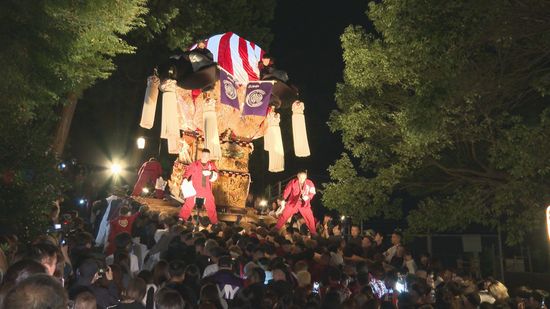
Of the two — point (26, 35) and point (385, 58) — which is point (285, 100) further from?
point (26, 35)

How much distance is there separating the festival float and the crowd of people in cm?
443

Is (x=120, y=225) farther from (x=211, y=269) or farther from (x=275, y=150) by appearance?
(x=275, y=150)

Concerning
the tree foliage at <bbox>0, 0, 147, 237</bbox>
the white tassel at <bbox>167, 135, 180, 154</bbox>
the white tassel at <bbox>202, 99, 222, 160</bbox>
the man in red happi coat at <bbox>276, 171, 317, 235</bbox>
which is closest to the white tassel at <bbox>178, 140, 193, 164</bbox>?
the white tassel at <bbox>167, 135, 180, 154</bbox>

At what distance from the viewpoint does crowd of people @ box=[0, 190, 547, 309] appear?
12.4 feet

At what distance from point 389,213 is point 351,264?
3.54 meters

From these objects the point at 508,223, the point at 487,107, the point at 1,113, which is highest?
the point at 487,107

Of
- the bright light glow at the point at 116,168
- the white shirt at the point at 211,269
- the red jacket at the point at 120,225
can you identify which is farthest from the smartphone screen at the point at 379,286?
the bright light glow at the point at 116,168

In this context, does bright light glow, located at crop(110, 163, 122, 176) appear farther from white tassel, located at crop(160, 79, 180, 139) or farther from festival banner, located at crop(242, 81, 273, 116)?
festival banner, located at crop(242, 81, 273, 116)

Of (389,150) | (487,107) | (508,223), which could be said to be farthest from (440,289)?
(389,150)

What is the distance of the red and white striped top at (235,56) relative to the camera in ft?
51.6

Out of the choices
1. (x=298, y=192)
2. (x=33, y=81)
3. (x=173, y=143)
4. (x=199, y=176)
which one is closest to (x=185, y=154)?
(x=173, y=143)

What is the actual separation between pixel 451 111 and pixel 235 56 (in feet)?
28.6

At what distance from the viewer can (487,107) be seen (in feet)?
28.9

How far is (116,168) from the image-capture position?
76.3 ft
